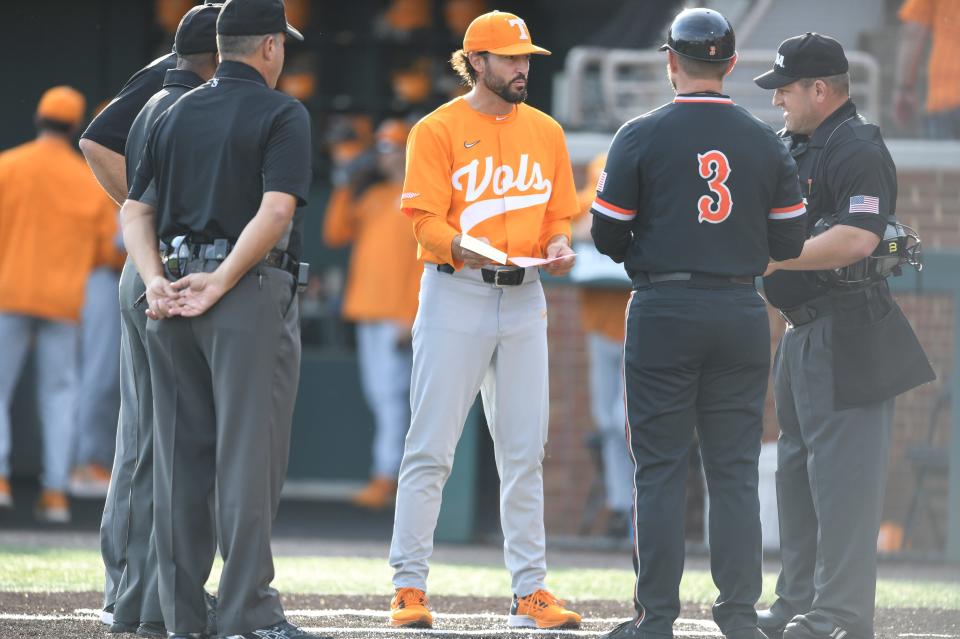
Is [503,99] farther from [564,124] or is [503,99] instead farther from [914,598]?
[564,124]

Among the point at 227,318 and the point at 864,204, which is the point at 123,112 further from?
the point at 864,204

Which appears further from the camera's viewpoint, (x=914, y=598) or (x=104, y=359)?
(x=104, y=359)

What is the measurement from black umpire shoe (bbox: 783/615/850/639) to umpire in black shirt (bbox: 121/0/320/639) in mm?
1667

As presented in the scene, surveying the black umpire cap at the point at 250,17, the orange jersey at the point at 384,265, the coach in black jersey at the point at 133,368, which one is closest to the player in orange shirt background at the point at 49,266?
the orange jersey at the point at 384,265

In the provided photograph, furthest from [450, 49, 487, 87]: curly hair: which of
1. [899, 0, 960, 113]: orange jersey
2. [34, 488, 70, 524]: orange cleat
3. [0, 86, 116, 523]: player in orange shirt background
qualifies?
[899, 0, 960, 113]: orange jersey

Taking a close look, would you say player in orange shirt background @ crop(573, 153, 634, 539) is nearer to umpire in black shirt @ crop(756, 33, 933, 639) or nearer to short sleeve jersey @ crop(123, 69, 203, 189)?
umpire in black shirt @ crop(756, 33, 933, 639)

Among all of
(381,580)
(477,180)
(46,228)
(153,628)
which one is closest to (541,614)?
(153,628)

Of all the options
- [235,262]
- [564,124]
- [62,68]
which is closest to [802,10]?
[564,124]

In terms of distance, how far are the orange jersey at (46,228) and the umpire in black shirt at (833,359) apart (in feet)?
17.3

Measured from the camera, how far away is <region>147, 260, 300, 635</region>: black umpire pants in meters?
4.85

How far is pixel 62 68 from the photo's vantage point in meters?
11.7

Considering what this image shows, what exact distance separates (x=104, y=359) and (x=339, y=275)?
2.22m

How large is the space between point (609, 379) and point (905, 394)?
1.68 meters

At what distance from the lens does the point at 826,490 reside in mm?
5332
